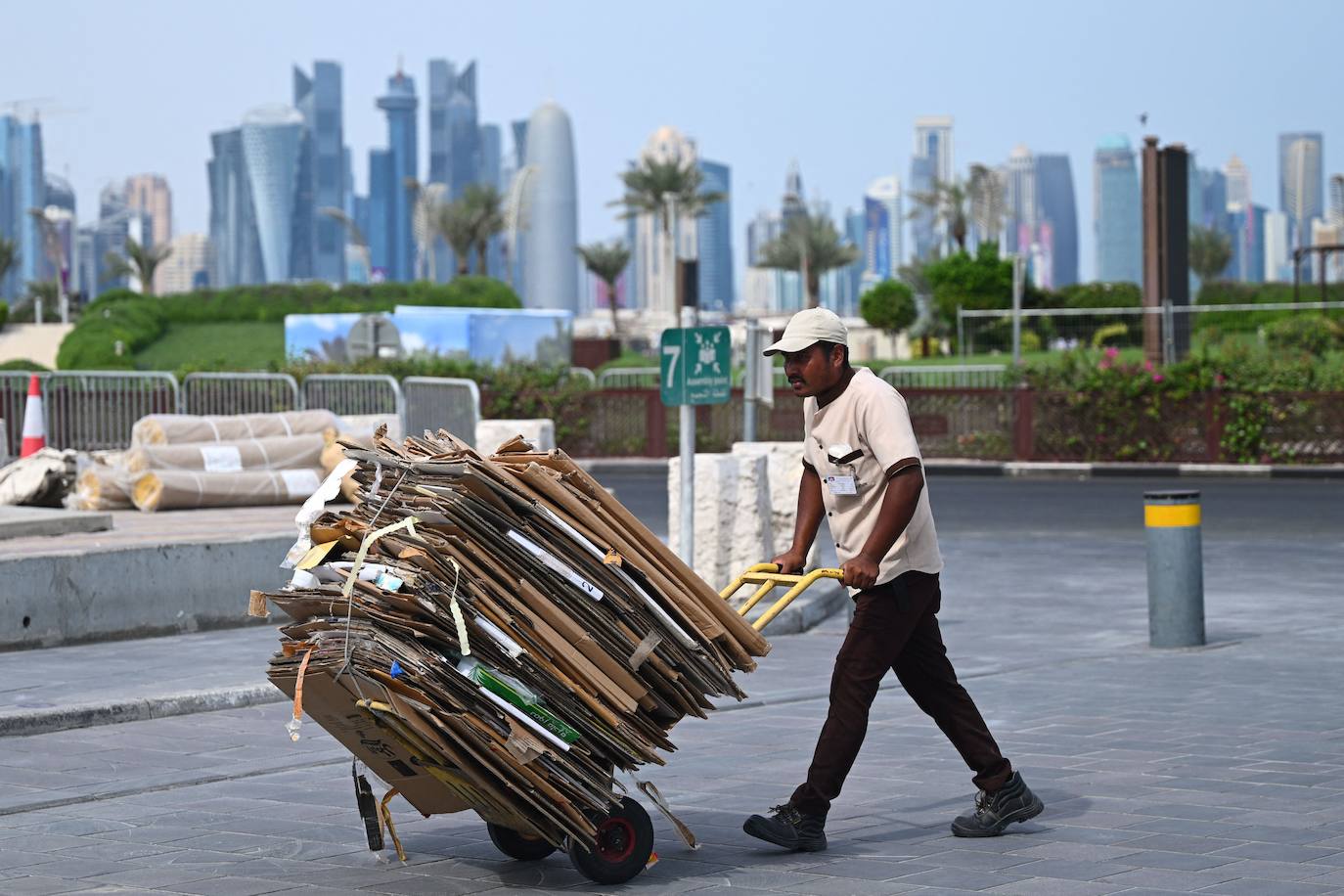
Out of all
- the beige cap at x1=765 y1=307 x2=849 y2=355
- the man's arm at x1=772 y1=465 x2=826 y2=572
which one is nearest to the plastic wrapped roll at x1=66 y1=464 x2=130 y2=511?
the man's arm at x1=772 y1=465 x2=826 y2=572

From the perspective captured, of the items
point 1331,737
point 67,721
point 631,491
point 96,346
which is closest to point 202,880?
point 67,721

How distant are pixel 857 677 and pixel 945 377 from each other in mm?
26715

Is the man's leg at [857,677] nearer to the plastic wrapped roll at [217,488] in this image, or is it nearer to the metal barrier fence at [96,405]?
the plastic wrapped roll at [217,488]

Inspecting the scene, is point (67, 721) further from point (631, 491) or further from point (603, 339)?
Result: point (603, 339)

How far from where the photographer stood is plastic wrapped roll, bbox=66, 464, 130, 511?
14.6 metres

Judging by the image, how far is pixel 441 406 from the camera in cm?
1947

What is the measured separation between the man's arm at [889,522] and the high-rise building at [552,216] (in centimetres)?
13862

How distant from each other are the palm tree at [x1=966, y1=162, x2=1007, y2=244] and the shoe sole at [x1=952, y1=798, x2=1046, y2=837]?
74200mm

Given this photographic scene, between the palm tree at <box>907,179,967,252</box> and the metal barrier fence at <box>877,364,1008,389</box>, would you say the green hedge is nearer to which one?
the palm tree at <box>907,179,967,252</box>

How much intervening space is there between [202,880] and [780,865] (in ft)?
5.87

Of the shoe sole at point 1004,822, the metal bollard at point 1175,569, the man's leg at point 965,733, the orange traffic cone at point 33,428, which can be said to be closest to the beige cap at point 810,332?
the man's leg at point 965,733

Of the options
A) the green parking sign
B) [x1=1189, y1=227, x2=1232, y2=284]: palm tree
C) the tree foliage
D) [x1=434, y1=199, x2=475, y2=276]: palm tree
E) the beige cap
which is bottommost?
the green parking sign

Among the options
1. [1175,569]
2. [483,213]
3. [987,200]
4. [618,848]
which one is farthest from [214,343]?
[618,848]

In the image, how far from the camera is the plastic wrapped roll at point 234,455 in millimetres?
14938
